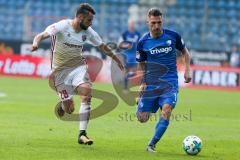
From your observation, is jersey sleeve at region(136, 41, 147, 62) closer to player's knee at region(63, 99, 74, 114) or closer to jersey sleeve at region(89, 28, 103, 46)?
jersey sleeve at region(89, 28, 103, 46)

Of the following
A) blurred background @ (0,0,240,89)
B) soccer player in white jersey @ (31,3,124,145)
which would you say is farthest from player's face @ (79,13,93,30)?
blurred background @ (0,0,240,89)

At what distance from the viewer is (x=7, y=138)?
1287 centimetres

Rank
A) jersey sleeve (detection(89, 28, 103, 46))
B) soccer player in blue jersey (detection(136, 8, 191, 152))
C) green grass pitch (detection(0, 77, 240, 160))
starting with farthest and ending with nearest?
jersey sleeve (detection(89, 28, 103, 46)) → soccer player in blue jersey (detection(136, 8, 191, 152)) → green grass pitch (detection(0, 77, 240, 160))

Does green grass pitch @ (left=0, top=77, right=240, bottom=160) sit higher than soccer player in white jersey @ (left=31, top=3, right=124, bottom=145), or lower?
lower

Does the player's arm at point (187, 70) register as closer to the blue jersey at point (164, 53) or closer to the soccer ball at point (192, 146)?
the blue jersey at point (164, 53)

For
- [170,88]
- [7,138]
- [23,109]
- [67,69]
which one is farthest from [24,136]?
[23,109]

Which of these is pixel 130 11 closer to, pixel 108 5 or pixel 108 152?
pixel 108 5

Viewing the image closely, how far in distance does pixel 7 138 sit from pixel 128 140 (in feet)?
7.62

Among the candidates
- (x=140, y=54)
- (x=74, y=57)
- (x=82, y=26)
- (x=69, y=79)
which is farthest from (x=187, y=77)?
(x=69, y=79)

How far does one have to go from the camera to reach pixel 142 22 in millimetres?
34688

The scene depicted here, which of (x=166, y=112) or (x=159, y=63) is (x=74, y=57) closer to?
(x=159, y=63)

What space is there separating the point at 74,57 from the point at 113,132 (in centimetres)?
231

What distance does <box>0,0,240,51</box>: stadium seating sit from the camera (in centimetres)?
3378

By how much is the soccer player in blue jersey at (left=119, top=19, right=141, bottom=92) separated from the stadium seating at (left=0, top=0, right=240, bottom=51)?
6.06 m
